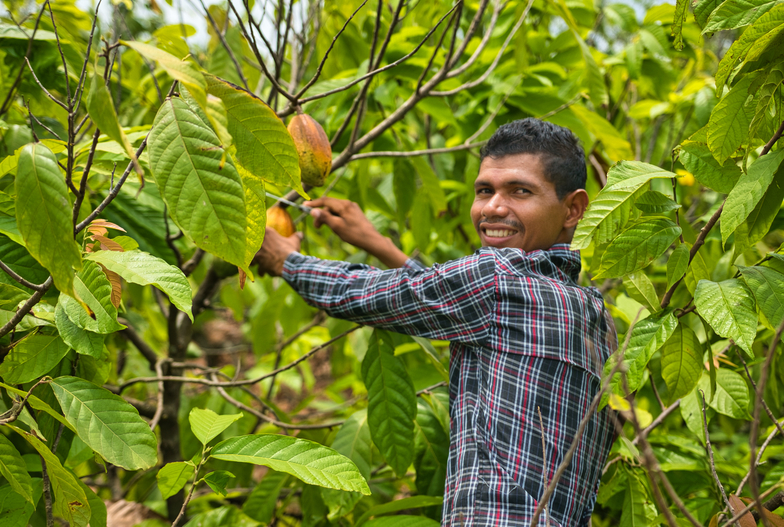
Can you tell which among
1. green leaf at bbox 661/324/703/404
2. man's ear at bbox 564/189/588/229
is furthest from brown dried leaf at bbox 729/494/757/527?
man's ear at bbox 564/189/588/229

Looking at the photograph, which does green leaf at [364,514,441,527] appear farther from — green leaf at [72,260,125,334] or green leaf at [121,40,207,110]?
green leaf at [121,40,207,110]

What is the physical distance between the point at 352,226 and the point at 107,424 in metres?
0.78

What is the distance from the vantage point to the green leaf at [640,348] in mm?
930

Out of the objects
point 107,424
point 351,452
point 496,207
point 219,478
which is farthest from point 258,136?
point 351,452

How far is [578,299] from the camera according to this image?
1.25 metres

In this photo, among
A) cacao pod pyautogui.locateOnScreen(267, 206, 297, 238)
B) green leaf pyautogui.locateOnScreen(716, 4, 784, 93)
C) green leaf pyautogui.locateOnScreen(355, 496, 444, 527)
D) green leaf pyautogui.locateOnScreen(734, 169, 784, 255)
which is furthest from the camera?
cacao pod pyautogui.locateOnScreen(267, 206, 297, 238)

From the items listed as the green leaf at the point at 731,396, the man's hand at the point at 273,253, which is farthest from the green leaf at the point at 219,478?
the green leaf at the point at 731,396

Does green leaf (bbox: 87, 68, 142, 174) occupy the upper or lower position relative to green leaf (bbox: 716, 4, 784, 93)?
lower

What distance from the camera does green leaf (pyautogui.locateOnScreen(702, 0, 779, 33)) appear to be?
0.90m

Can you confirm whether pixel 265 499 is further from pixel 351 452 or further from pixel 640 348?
pixel 640 348

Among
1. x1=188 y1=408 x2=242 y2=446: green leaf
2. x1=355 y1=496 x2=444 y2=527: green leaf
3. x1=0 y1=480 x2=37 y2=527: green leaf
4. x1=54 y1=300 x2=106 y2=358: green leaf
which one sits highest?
x1=54 y1=300 x2=106 y2=358: green leaf

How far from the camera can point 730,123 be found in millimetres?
924

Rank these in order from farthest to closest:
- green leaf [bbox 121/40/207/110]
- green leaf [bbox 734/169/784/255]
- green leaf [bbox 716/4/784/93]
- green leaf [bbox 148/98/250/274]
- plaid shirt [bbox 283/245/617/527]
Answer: plaid shirt [bbox 283/245/617/527], green leaf [bbox 734/169/784/255], green leaf [bbox 716/4/784/93], green leaf [bbox 148/98/250/274], green leaf [bbox 121/40/207/110]

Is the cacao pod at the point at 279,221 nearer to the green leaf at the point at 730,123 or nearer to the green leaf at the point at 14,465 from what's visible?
the green leaf at the point at 14,465
